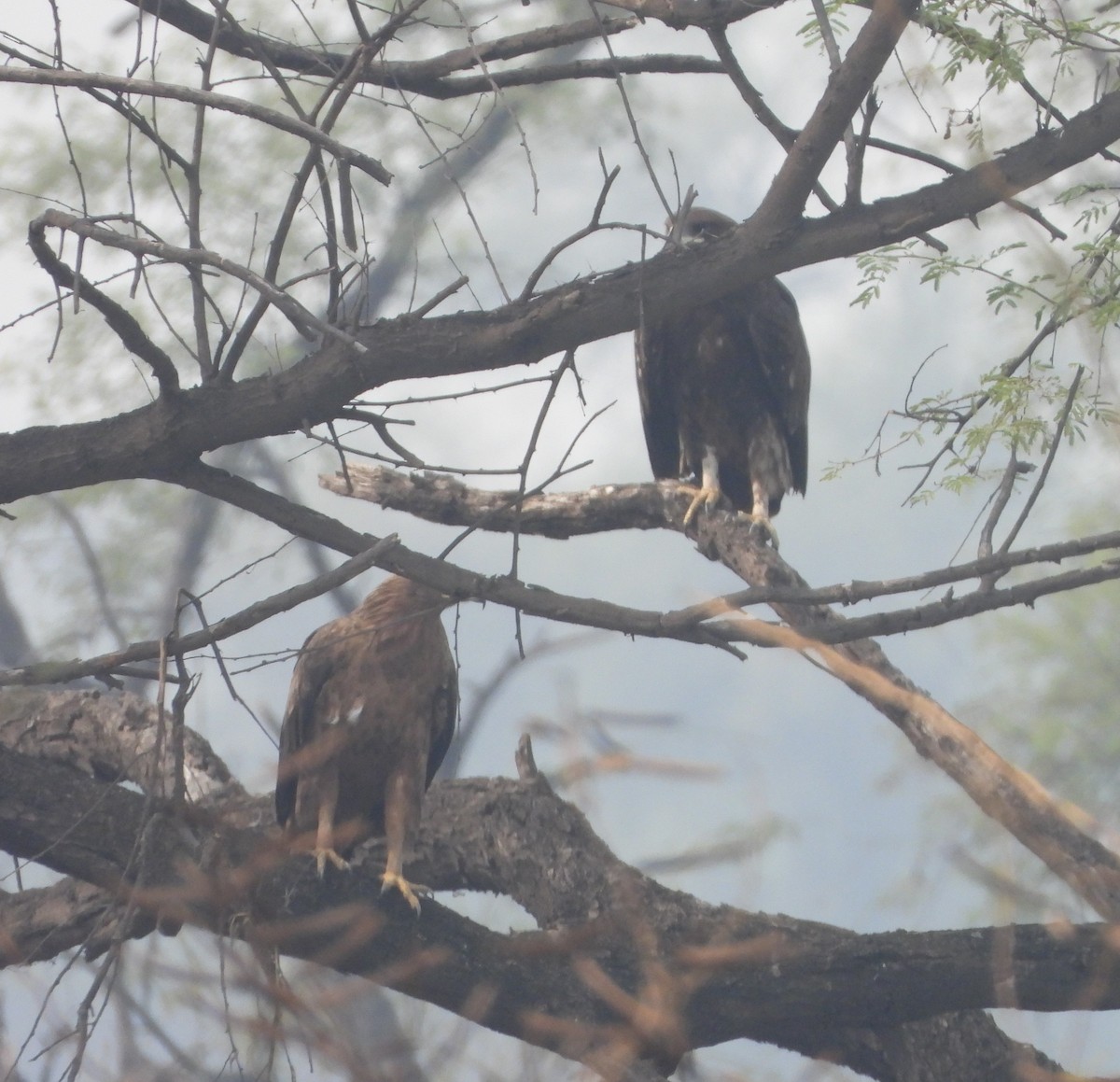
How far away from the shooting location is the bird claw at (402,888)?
3.35m

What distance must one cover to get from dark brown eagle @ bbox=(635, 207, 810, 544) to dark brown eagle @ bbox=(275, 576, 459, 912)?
1.65 metres

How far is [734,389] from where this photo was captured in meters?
5.32

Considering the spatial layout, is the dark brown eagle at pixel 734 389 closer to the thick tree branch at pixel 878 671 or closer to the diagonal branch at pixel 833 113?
the thick tree branch at pixel 878 671

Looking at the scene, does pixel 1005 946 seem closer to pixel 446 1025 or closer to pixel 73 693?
pixel 446 1025

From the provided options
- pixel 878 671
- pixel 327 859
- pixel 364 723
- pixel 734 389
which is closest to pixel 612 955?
pixel 327 859

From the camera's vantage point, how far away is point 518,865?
4047 millimetres

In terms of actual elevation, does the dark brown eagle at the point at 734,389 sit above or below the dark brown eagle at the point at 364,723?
above

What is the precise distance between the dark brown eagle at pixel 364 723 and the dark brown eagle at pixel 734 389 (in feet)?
5.40

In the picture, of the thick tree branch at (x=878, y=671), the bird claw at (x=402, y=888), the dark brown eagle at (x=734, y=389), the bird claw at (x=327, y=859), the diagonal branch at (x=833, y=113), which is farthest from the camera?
the dark brown eagle at (x=734, y=389)

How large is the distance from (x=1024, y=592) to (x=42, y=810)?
7.05ft

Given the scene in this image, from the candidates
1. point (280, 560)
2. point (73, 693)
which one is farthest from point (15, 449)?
point (280, 560)

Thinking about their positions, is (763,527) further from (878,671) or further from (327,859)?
(327,859)

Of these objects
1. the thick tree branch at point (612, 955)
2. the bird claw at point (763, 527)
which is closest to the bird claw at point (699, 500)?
the bird claw at point (763, 527)

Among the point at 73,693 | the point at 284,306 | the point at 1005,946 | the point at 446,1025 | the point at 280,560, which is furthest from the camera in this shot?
the point at 280,560
